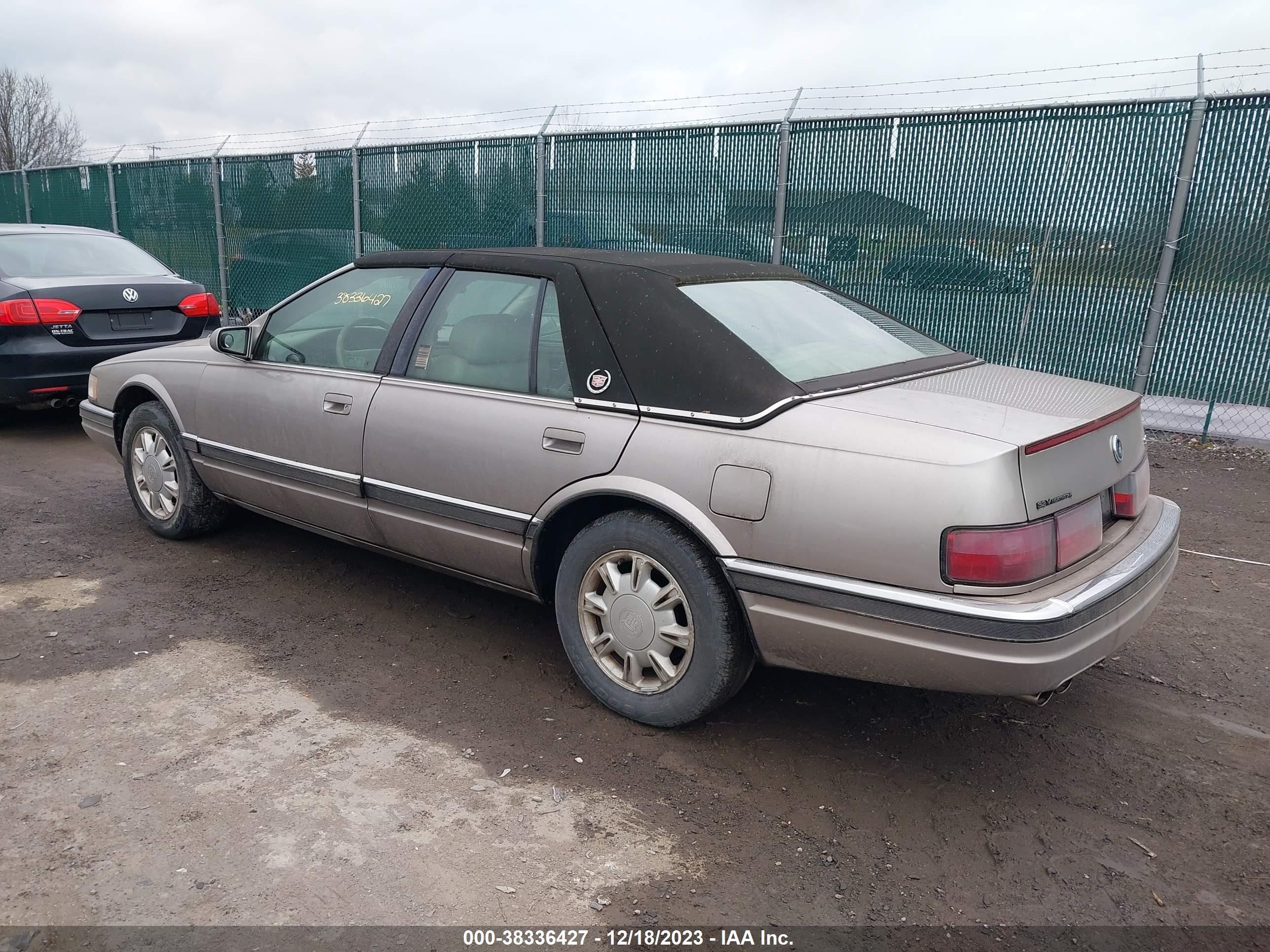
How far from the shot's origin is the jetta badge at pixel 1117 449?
10.2 feet

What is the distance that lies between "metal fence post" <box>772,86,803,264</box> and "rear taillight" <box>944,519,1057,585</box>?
6.73 m

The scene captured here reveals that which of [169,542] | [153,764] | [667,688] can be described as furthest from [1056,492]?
[169,542]

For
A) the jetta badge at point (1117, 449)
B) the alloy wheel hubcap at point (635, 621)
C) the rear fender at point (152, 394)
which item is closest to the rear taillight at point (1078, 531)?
the jetta badge at point (1117, 449)

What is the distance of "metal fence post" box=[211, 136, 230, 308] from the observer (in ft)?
45.3

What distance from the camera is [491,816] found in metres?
2.83

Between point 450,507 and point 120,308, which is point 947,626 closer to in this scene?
point 450,507

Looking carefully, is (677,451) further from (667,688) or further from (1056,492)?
(1056,492)

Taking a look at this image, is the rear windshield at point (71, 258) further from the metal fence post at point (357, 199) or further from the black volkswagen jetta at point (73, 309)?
the metal fence post at point (357, 199)

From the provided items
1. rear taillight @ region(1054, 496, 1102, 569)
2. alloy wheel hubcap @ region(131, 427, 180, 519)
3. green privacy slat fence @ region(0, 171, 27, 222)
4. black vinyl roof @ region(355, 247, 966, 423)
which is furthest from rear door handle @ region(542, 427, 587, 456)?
green privacy slat fence @ region(0, 171, 27, 222)

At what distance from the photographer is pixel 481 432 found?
3564 mm

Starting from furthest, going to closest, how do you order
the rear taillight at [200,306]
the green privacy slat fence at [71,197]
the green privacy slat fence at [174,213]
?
the green privacy slat fence at [71,197] → the green privacy slat fence at [174,213] → the rear taillight at [200,306]

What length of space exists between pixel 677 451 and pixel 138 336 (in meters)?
5.97

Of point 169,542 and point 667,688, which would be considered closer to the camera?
point 667,688

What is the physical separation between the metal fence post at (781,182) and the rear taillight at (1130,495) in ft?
19.6
